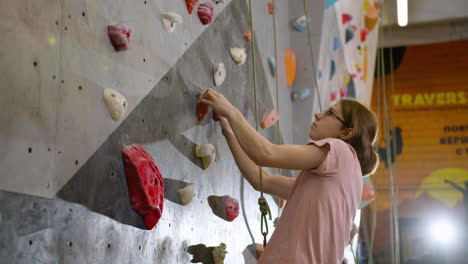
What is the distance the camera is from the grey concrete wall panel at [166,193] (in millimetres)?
1053

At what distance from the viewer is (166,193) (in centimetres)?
151

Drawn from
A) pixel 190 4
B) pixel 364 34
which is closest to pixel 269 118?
pixel 190 4

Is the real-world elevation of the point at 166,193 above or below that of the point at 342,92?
below

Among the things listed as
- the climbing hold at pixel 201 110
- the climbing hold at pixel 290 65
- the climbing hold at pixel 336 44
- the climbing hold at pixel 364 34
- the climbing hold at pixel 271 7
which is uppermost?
the climbing hold at pixel 364 34

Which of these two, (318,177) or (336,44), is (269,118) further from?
(336,44)

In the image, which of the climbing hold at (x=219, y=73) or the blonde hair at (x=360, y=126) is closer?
the blonde hair at (x=360, y=126)

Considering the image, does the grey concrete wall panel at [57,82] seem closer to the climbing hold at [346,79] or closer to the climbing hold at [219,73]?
the climbing hold at [219,73]

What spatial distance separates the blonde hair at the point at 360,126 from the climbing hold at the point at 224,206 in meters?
0.47

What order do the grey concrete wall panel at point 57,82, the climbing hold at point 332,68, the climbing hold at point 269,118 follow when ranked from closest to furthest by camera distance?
the grey concrete wall panel at point 57,82
the climbing hold at point 269,118
the climbing hold at point 332,68

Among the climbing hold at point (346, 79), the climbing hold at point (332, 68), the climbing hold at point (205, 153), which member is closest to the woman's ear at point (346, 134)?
the climbing hold at point (205, 153)

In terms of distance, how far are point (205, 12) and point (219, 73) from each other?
0.20 metres

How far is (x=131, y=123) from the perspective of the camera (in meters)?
1.36

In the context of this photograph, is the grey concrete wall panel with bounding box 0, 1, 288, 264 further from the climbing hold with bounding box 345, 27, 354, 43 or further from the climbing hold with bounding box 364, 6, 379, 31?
the climbing hold with bounding box 364, 6, 379, 31

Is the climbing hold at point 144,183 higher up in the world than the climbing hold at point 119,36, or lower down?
lower down
